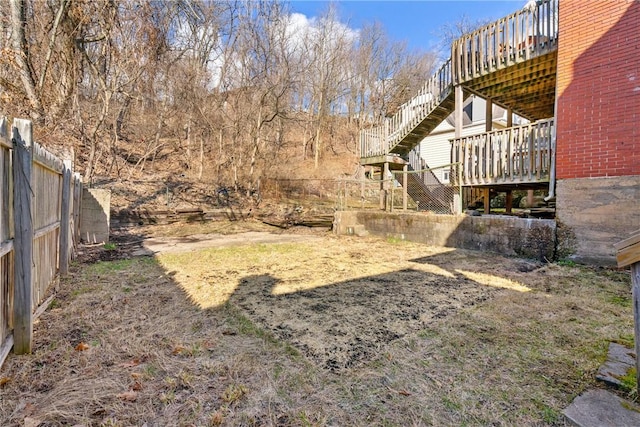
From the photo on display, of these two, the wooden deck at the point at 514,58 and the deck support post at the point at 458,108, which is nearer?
the wooden deck at the point at 514,58

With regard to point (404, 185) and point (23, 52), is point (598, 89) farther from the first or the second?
point (23, 52)

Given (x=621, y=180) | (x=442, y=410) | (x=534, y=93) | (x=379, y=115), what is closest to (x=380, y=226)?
(x=621, y=180)

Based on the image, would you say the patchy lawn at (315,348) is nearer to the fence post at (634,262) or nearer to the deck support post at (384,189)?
the fence post at (634,262)

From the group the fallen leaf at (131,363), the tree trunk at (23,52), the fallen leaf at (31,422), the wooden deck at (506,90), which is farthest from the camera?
the tree trunk at (23,52)

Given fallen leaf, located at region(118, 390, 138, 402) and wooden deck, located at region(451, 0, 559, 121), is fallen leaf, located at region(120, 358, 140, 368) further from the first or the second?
wooden deck, located at region(451, 0, 559, 121)

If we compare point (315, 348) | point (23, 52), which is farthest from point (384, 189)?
point (23, 52)

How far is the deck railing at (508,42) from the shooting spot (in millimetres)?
6500

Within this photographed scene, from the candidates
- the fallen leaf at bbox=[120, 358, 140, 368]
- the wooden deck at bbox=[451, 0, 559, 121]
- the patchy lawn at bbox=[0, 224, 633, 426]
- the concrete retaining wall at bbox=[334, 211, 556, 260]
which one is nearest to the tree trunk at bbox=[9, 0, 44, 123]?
the patchy lawn at bbox=[0, 224, 633, 426]

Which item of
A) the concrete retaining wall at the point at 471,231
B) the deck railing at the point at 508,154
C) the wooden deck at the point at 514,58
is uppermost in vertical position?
the wooden deck at the point at 514,58

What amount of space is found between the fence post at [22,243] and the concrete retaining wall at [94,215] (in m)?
5.44

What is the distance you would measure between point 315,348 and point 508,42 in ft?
26.5

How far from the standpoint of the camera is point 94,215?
716cm

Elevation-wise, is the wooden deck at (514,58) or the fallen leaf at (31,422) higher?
the wooden deck at (514,58)

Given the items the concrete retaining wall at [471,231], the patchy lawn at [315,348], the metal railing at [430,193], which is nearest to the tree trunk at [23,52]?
the patchy lawn at [315,348]
